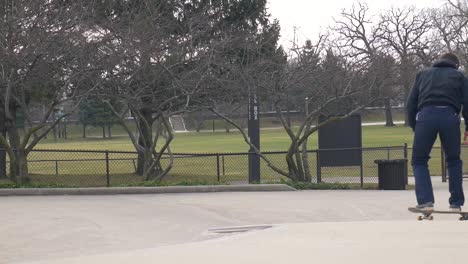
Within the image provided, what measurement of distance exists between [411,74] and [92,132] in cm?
8843

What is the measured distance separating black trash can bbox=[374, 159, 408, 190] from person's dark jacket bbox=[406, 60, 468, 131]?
32.4 feet

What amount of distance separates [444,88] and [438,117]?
0.31 metres

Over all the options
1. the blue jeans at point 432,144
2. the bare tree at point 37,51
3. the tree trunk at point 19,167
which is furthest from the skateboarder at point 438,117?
the tree trunk at point 19,167

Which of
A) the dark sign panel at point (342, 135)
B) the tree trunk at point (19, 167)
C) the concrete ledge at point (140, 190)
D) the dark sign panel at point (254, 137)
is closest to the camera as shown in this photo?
the concrete ledge at point (140, 190)

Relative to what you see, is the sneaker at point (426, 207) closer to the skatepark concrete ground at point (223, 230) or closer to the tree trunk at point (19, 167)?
the skatepark concrete ground at point (223, 230)

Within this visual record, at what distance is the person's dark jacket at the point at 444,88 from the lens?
A: 7.35 meters

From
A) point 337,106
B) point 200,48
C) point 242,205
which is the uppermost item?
point 200,48

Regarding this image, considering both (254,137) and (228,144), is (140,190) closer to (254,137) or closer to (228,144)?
(254,137)

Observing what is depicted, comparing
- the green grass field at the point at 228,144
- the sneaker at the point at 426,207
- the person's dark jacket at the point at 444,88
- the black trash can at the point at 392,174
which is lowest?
the green grass field at the point at 228,144

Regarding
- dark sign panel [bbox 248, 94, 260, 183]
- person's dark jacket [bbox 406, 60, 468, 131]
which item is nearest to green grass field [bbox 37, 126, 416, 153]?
dark sign panel [bbox 248, 94, 260, 183]

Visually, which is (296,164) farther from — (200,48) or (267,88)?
(200,48)

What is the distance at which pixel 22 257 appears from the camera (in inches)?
283

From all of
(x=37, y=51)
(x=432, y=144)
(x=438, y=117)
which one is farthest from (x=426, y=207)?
(x=37, y=51)

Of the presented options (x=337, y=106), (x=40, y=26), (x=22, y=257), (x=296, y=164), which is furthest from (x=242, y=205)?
(x=337, y=106)
